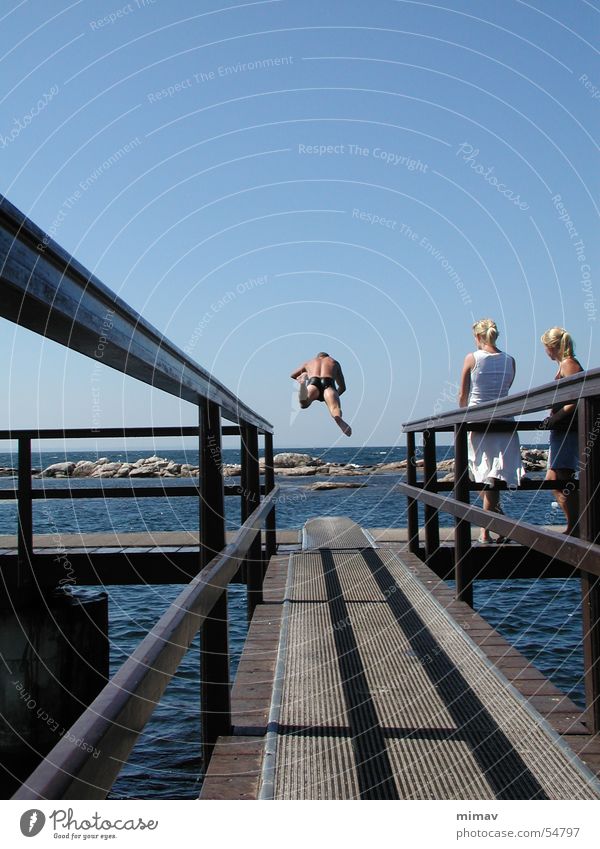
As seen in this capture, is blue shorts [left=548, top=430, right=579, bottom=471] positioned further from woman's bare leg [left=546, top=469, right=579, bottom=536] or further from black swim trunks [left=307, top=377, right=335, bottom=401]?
black swim trunks [left=307, top=377, right=335, bottom=401]

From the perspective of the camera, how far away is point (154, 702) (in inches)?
57.2

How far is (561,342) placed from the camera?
4789mm

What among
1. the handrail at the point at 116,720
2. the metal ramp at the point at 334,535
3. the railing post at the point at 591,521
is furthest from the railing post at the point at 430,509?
the handrail at the point at 116,720

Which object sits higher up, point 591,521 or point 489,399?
point 489,399

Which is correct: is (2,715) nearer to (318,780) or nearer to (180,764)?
(180,764)

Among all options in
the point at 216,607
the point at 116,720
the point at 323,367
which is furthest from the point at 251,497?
the point at 116,720

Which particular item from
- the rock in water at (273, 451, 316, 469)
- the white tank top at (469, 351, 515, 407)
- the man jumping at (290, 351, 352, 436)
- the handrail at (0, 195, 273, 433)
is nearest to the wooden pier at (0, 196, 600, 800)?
the handrail at (0, 195, 273, 433)

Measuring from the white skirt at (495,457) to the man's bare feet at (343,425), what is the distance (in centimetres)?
146

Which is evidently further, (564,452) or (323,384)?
(323,384)

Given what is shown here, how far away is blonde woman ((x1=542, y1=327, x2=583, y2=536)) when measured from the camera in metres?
4.70

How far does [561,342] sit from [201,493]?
123 inches

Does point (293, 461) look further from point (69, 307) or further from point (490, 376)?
point (69, 307)
